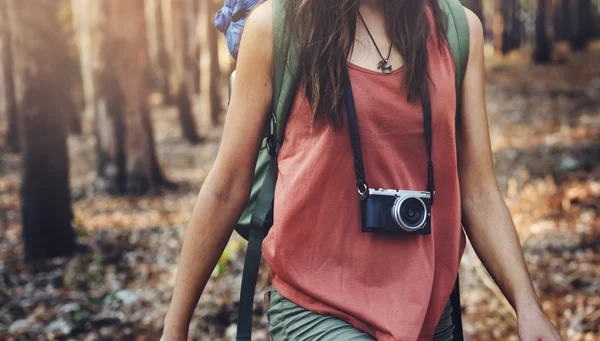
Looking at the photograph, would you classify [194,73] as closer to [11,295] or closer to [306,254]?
[11,295]

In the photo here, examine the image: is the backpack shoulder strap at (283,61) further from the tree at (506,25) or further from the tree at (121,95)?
the tree at (506,25)

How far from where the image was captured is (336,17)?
189cm

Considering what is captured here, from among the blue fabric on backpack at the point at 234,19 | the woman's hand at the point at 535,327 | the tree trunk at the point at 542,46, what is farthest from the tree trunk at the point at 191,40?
the woman's hand at the point at 535,327

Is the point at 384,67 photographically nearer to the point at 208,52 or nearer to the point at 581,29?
the point at 208,52

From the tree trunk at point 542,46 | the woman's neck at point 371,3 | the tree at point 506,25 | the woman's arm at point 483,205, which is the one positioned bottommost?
the woman's arm at point 483,205

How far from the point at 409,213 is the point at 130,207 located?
9.20m

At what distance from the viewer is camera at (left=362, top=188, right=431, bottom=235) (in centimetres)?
180

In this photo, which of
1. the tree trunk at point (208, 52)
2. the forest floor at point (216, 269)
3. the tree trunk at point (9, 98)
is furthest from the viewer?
the tree trunk at point (208, 52)

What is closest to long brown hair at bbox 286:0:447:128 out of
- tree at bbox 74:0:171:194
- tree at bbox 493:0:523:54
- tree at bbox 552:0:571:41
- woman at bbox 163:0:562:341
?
woman at bbox 163:0:562:341

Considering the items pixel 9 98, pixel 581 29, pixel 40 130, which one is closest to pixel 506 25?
pixel 581 29

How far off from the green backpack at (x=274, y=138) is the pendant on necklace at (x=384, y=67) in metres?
0.22

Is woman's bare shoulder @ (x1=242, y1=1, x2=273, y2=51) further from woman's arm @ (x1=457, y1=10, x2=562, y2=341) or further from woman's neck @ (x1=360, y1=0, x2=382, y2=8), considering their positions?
woman's arm @ (x1=457, y1=10, x2=562, y2=341)

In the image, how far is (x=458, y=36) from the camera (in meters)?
2.00

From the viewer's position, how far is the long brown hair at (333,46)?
5.98ft
